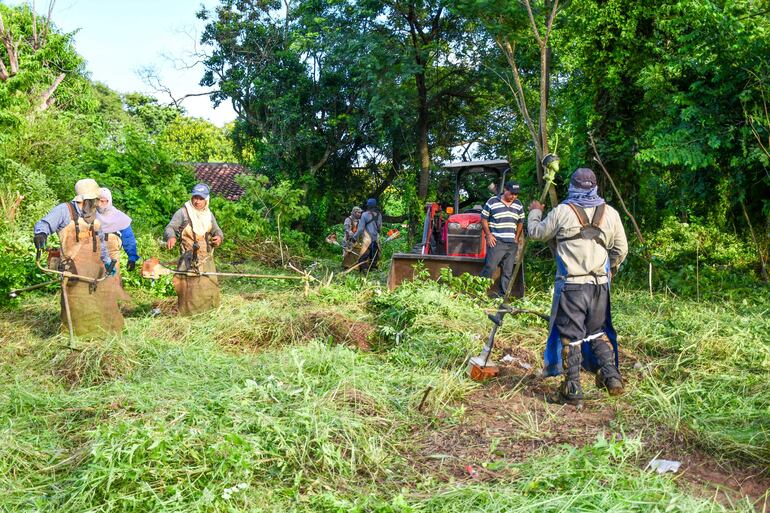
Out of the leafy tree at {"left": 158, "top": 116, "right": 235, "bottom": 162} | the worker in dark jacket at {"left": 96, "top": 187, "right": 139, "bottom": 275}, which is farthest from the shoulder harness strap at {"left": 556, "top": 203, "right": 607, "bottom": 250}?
the leafy tree at {"left": 158, "top": 116, "right": 235, "bottom": 162}

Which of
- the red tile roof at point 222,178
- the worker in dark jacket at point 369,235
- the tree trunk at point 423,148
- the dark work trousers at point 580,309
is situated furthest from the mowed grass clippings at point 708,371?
the red tile roof at point 222,178

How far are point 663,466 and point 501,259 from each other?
5299 mm

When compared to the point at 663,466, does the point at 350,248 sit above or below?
above

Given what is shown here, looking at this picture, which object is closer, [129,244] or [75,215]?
[75,215]

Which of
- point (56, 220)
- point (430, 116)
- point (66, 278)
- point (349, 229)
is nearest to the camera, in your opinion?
point (56, 220)

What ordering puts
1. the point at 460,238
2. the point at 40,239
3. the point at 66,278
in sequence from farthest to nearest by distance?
the point at 460,238 < the point at 66,278 < the point at 40,239

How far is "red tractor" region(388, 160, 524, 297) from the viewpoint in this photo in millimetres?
9453

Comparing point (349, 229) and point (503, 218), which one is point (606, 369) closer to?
point (503, 218)

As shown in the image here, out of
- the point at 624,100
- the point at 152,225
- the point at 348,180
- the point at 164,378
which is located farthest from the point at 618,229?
the point at 348,180

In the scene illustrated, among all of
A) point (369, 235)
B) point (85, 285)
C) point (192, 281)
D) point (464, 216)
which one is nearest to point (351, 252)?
point (369, 235)

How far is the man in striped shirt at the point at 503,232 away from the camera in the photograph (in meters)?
9.05

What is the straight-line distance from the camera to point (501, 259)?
909cm

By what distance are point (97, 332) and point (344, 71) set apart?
15.1 m

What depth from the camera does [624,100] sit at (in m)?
11.4
